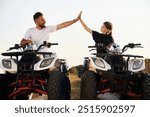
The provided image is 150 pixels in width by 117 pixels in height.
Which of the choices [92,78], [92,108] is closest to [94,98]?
[92,78]

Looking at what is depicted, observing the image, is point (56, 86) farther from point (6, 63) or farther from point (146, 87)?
point (146, 87)

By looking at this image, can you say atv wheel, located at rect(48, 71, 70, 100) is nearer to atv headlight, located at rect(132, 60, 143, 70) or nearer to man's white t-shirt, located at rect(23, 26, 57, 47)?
man's white t-shirt, located at rect(23, 26, 57, 47)

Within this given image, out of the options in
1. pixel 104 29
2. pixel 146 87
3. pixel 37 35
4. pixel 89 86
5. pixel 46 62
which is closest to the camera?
pixel 46 62

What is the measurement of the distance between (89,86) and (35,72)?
645 mm

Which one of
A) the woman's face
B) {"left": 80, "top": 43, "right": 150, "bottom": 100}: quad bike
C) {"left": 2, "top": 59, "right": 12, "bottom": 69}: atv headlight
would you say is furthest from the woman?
{"left": 2, "top": 59, "right": 12, "bottom": 69}: atv headlight

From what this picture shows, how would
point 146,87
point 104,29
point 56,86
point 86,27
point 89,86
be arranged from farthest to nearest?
point 86,27 → point 104,29 → point 146,87 → point 89,86 → point 56,86

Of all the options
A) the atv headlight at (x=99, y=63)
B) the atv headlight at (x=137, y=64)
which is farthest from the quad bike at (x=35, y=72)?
the atv headlight at (x=137, y=64)

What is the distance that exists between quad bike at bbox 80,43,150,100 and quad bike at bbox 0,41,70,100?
322 millimetres

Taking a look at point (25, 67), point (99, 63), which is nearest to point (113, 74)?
point (99, 63)

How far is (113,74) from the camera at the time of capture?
7750 millimetres

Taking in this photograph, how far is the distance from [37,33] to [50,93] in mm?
921

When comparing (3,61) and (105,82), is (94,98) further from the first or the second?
(3,61)

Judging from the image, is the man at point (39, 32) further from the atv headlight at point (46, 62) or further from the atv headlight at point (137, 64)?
the atv headlight at point (137, 64)

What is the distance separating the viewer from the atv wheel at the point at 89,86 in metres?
7.69
